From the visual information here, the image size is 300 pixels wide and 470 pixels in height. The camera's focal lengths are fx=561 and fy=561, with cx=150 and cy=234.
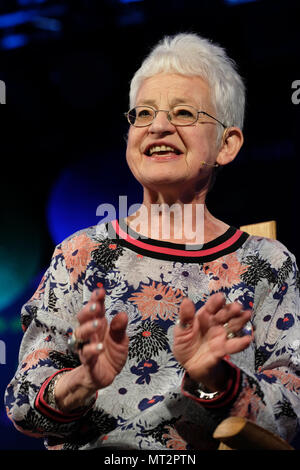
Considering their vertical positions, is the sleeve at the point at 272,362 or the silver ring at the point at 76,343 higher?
the silver ring at the point at 76,343

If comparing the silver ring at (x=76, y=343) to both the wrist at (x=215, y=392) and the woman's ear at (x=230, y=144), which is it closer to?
the wrist at (x=215, y=392)

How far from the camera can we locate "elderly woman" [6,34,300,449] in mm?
1116

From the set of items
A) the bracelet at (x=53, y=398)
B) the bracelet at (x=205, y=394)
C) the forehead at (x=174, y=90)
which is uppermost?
the forehead at (x=174, y=90)

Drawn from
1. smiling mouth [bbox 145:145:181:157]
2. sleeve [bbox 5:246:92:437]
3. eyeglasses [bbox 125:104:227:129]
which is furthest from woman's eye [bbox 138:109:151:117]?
sleeve [bbox 5:246:92:437]

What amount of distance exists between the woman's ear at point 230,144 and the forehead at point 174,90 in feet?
0.43

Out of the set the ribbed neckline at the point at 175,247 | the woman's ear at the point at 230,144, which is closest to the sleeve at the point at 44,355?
the ribbed neckline at the point at 175,247

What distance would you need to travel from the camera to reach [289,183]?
264 cm

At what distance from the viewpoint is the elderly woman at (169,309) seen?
112cm

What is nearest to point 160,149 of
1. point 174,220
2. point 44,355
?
point 174,220

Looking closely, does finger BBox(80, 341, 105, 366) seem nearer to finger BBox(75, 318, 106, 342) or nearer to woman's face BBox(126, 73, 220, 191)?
finger BBox(75, 318, 106, 342)

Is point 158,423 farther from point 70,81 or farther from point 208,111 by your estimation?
point 70,81

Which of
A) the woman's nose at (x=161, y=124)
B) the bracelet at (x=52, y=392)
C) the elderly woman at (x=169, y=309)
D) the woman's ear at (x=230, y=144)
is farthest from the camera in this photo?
the woman's ear at (x=230, y=144)

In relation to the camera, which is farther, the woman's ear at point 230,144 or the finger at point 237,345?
the woman's ear at point 230,144
